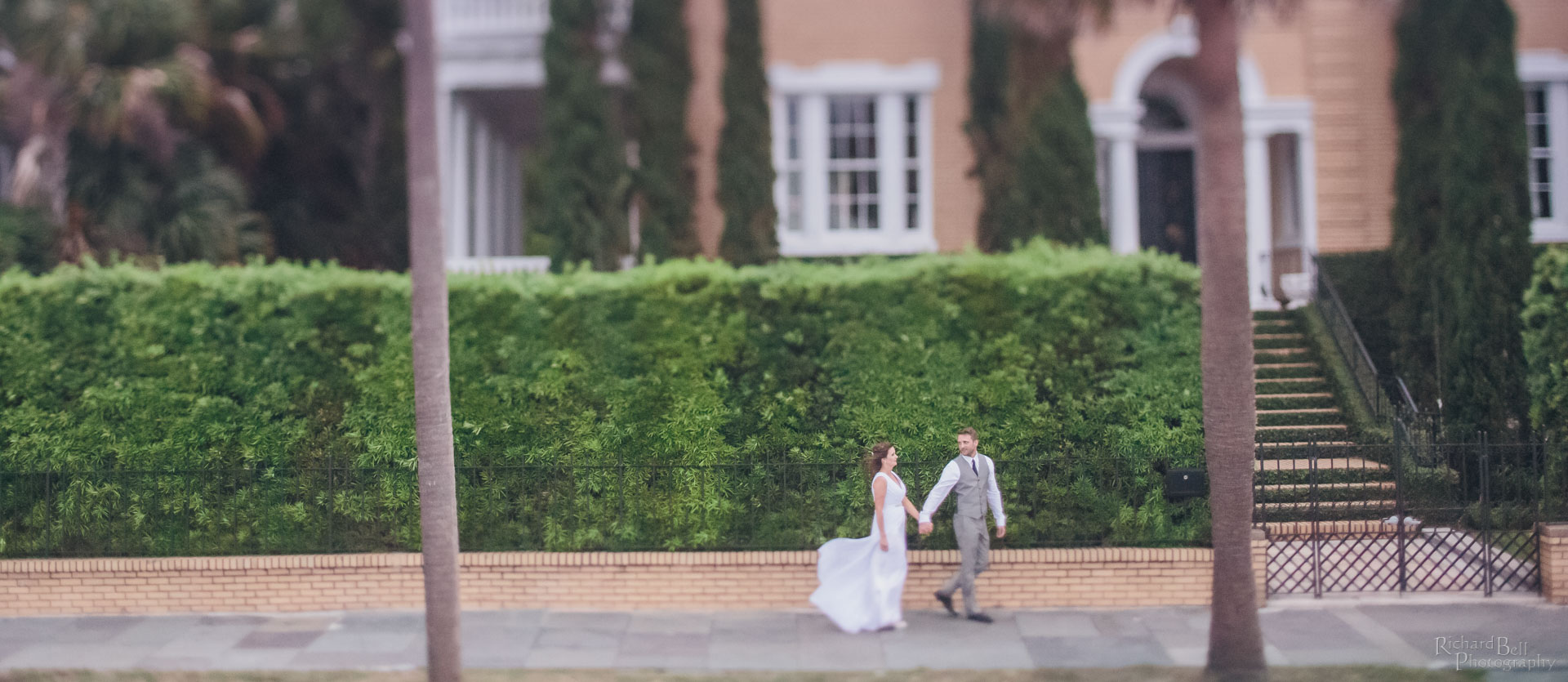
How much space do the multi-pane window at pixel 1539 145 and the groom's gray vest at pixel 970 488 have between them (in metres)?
11.1

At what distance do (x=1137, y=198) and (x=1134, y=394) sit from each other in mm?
8189

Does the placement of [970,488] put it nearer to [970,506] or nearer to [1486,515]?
[970,506]

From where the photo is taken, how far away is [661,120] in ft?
47.6

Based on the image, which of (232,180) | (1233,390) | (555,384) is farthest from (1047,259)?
(232,180)

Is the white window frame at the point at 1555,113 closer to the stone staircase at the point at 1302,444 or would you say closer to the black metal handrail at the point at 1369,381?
the black metal handrail at the point at 1369,381

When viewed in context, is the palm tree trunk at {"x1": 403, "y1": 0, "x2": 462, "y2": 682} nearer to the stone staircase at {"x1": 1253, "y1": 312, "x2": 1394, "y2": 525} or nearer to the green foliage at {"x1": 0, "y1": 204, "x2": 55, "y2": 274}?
the stone staircase at {"x1": 1253, "y1": 312, "x2": 1394, "y2": 525}

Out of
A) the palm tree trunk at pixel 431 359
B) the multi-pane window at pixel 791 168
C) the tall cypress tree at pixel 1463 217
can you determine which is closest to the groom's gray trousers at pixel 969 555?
the palm tree trunk at pixel 431 359

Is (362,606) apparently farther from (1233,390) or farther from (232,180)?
(232,180)

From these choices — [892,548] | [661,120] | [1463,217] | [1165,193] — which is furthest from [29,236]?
[1463,217]

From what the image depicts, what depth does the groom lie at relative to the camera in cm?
851

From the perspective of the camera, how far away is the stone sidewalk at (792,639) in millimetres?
7656

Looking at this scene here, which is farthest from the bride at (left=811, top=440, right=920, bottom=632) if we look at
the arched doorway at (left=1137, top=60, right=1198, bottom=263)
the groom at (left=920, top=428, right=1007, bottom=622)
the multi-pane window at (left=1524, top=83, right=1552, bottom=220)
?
the multi-pane window at (left=1524, top=83, right=1552, bottom=220)

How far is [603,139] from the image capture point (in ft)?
46.8

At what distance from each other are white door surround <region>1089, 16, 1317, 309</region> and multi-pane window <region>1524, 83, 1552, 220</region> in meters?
2.96
